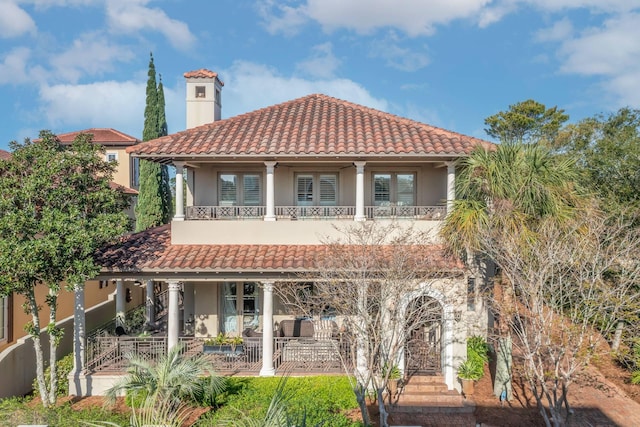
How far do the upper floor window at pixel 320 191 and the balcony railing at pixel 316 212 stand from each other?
2.55 ft

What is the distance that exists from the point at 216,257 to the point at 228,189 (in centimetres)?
451

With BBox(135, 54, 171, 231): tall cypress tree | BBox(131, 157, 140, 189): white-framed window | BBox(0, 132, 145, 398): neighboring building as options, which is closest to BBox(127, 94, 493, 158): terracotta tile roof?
BBox(0, 132, 145, 398): neighboring building

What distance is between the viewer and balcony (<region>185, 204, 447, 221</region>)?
15875 mm

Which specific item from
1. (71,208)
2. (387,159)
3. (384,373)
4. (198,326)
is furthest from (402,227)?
(71,208)

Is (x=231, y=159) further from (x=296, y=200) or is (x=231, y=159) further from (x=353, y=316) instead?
(x=353, y=316)

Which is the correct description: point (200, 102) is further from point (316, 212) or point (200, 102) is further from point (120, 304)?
point (120, 304)

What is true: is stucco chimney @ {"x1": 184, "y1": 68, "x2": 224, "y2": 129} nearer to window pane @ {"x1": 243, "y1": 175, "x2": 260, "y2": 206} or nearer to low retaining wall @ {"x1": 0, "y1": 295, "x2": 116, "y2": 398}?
window pane @ {"x1": 243, "y1": 175, "x2": 260, "y2": 206}

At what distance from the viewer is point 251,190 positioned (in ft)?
58.4

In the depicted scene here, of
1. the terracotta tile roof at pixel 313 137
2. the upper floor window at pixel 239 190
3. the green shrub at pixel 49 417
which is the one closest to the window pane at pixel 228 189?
the upper floor window at pixel 239 190

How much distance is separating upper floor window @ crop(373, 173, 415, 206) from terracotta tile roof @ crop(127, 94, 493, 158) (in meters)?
2.03

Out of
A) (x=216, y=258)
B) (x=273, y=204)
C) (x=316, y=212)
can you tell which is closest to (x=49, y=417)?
(x=216, y=258)

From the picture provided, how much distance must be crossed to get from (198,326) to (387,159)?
10612 millimetres

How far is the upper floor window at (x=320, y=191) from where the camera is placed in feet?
58.0

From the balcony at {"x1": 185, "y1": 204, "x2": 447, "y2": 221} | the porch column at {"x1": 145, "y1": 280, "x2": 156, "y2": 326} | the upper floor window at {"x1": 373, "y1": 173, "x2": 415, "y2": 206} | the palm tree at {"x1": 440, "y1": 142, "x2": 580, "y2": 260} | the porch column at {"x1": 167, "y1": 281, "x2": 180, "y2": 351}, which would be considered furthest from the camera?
the porch column at {"x1": 145, "y1": 280, "x2": 156, "y2": 326}
